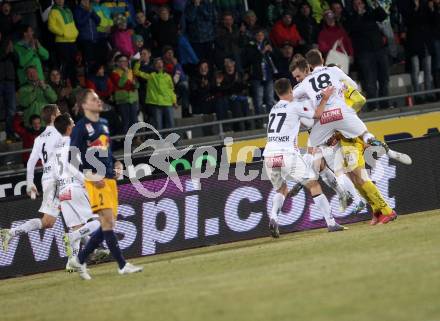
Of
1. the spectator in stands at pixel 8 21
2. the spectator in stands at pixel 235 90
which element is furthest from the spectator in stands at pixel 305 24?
the spectator in stands at pixel 8 21

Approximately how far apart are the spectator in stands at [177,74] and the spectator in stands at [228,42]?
832 mm

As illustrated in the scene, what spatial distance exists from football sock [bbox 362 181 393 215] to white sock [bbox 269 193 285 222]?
48.2 inches

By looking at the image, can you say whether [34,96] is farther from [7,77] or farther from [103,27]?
[103,27]

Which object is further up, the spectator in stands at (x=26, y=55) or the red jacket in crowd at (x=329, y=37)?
the spectator in stands at (x=26, y=55)

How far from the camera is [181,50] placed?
23250 mm

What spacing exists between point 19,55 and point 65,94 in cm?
118

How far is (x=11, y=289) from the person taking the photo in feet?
46.8

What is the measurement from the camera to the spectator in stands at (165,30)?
2278cm

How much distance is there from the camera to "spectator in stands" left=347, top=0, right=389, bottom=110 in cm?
2377

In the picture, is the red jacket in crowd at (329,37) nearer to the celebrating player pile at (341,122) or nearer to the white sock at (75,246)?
the celebrating player pile at (341,122)

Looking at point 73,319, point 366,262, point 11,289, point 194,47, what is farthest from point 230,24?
point 73,319

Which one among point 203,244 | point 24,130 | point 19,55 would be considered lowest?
point 203,244

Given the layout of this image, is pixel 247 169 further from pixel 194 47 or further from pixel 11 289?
pixel 194 47

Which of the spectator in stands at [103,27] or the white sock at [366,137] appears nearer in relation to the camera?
the white sock at [366,137]
